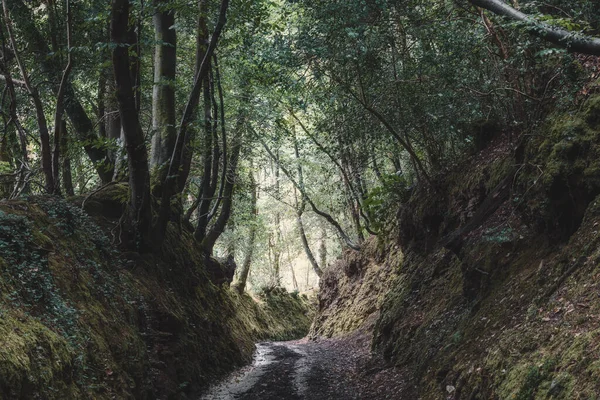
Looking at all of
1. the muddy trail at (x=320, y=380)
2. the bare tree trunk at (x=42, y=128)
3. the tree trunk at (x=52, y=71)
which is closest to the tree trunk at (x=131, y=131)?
the tree trunk at (x=52, y=71)

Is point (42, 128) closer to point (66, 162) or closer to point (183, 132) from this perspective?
point (183, 132)

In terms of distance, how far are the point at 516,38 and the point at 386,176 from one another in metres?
7.40

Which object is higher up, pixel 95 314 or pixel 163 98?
pixel 163 98

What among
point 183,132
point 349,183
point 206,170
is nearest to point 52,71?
point 183,132

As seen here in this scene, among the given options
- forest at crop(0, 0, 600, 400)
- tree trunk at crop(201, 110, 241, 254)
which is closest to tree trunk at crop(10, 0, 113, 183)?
forest at crop(0, 0, 600, 400)

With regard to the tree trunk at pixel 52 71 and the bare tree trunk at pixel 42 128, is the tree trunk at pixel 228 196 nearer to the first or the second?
the tree trunk at pixel 52 71

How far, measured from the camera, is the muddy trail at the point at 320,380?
914 cm

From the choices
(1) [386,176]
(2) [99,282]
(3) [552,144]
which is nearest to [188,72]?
(1) [386,176]

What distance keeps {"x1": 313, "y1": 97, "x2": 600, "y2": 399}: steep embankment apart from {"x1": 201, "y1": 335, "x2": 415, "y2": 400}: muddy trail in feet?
1.70

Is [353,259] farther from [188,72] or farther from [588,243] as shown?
[588,243]

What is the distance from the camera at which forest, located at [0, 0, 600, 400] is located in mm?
5672

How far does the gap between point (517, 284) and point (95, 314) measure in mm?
6206

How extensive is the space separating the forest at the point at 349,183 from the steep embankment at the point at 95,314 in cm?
4

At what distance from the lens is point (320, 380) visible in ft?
36.5
